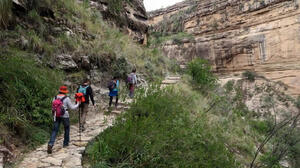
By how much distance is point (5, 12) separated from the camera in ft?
16.1

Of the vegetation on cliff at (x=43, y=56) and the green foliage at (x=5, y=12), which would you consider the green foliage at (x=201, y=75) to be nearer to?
the vegetation on cliff at (x=43, y=56)

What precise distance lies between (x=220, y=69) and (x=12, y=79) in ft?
89.8

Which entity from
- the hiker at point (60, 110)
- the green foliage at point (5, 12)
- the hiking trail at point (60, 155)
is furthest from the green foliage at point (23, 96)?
the green foliage at point (5, 12)

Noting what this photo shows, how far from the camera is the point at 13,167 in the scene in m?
2.67

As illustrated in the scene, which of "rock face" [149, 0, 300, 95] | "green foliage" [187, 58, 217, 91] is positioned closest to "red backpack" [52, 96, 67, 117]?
"green foliage" [187, 58, 217, 91]

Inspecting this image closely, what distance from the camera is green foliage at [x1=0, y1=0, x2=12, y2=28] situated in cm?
471

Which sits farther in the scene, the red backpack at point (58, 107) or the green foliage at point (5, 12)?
the green foliage at point (5, 12)

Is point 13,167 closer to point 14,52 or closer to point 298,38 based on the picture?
point 14,52

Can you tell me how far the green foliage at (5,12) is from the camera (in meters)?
4.71

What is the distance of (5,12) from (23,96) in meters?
2.79

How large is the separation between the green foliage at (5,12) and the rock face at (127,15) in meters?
5.60

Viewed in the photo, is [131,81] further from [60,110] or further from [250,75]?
[250,75]

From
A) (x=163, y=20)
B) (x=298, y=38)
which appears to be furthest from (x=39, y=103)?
(x=163, y=20)

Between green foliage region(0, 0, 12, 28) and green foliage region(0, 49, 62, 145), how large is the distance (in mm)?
1083
